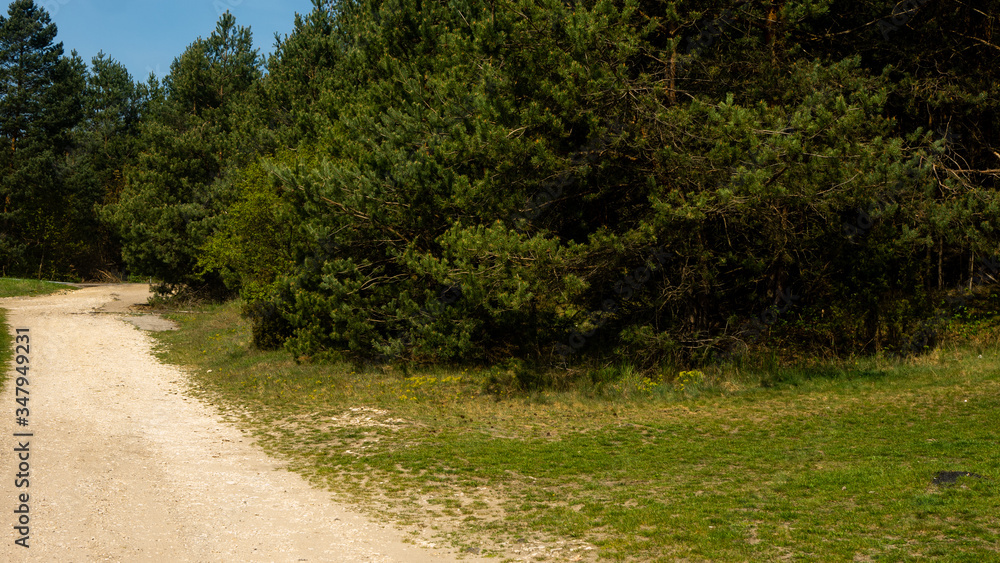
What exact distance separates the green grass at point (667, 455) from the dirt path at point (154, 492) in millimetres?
610

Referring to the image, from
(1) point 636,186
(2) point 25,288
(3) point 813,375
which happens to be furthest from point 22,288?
(3) point 813,375

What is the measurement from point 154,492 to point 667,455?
20.0 feet

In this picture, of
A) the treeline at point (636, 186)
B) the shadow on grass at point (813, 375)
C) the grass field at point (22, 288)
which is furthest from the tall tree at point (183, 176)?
the shadow on grass at point (813, 375)

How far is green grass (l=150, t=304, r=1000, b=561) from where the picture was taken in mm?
6348

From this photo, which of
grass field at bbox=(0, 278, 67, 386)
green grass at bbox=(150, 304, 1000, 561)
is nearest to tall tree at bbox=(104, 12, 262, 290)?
grass field at bbox=(0, 278, 67, 386)

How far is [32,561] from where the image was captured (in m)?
5.69

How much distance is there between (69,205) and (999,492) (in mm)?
58352

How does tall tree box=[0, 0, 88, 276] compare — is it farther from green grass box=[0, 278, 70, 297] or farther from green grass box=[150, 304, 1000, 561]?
green grass box=[150, 304, 1000, 561]

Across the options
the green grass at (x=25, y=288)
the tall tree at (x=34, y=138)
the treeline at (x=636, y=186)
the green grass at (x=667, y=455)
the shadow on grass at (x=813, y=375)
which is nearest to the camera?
the green grass at (x=667, y=455)

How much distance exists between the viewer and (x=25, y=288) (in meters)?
36.3

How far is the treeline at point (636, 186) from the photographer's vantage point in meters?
12.5

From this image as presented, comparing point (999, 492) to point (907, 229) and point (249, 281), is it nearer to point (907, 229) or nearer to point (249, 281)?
point (907, 229)

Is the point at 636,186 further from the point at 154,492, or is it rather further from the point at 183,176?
the point at 183,176

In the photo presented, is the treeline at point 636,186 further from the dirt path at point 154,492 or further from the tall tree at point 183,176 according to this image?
the tall tree at point 183,176
